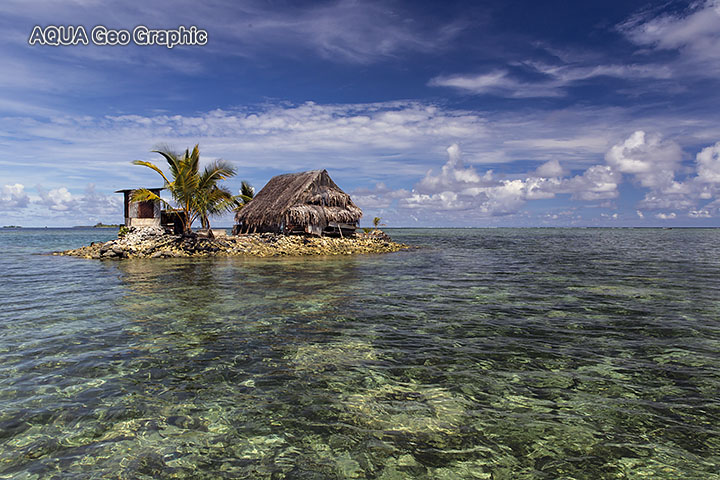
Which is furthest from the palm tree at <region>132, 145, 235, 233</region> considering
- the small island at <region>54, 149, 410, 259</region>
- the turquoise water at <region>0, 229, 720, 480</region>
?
the turquoise water at <region>0, 229, 720, 480</region>

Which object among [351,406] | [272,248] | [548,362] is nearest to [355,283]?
[548,362]

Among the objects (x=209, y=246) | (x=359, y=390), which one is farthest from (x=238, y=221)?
(x=359, y=390)

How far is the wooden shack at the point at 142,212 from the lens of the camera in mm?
26219

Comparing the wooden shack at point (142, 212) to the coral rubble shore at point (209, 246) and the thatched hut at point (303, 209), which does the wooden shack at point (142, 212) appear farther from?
the thatched hut at point (303, 209)

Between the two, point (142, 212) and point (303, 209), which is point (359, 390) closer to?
point (303, 209)

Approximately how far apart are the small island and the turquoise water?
15446 mm

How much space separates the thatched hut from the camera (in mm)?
29516

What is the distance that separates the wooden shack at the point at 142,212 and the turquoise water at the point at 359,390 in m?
18.4

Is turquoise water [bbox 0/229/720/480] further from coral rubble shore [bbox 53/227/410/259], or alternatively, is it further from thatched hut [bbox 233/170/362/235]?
thatched hut [bbox 233/170/362/235]

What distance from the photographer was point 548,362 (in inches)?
209

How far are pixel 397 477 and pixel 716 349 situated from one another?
6.06m

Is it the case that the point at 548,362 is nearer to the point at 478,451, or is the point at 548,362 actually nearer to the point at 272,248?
the point at 478,451

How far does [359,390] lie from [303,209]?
84.4ft

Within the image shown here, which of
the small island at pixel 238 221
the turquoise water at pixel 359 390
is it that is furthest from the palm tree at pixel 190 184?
the turquoise water at pixel 359 390
